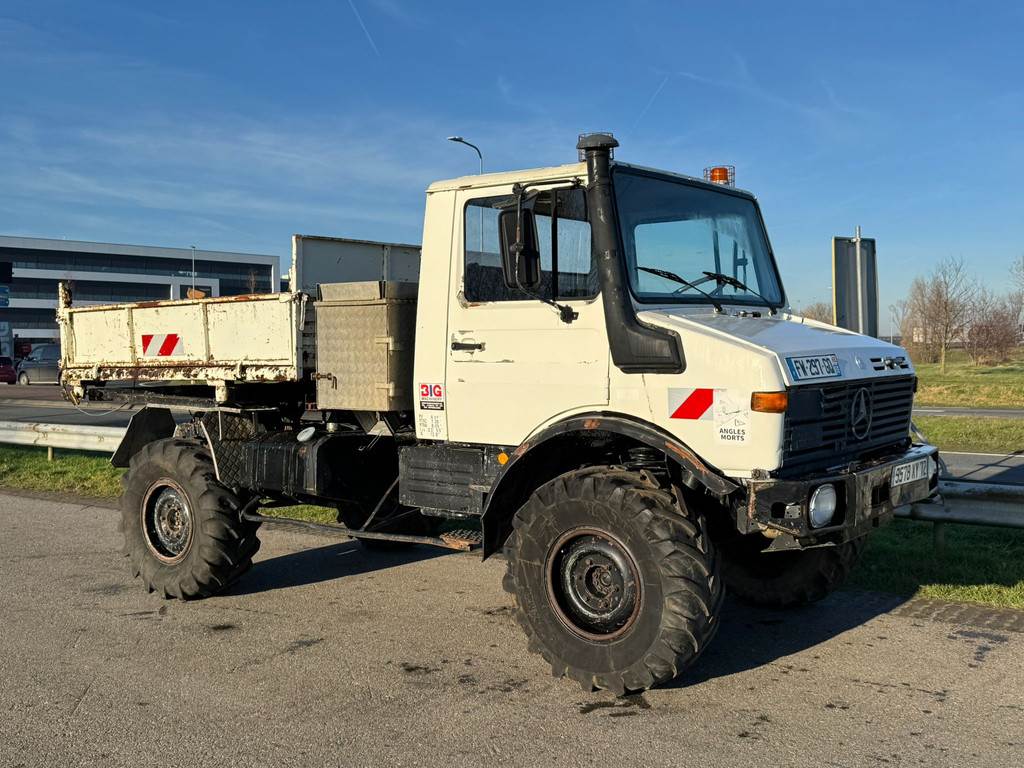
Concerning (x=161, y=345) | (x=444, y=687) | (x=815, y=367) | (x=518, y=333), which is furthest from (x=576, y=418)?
(x=161, y=345)

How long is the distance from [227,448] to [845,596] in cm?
443

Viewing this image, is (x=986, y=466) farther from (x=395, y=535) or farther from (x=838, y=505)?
(x=395, y=535)

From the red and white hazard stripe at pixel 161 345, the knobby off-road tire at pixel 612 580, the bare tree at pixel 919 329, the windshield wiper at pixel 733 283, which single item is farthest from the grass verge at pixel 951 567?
the bare tree at pixel 919 329

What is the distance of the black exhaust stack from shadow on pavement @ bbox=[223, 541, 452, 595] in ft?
11.5

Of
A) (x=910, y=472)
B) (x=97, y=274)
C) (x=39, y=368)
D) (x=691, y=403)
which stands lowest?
(x=910, y=472)

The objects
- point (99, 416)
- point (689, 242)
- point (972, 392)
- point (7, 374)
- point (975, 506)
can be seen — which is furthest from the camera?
point (7, 374)

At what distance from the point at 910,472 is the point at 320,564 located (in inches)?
183

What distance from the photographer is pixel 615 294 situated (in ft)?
15.6

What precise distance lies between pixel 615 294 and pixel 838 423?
1.30 meters

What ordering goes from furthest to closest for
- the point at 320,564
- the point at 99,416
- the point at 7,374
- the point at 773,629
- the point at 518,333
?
the point at 7,374 < the point at 99,416 < the point at 320,564 < the point at 773,629 < the point at 518,333

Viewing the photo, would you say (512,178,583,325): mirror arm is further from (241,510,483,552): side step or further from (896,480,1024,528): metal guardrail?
(896,480,1024,528): metal guardrail

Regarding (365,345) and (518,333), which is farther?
(365,345)

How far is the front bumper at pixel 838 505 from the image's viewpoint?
14.0 feet

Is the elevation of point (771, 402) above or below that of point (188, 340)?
below
